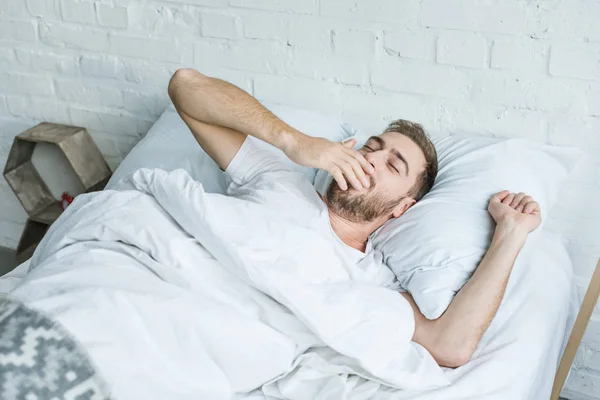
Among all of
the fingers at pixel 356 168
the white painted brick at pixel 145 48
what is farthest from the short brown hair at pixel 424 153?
the white painted brick at pixel 145 48

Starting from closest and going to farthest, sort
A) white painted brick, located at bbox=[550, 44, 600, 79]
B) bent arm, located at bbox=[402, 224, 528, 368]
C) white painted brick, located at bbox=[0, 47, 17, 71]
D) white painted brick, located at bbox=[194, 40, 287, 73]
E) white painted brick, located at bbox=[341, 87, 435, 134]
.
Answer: bent arm, located at bbox=[402, 224, 528, 368] → white painted brick, located at bbox=[550, 44, 600, 79] → white painted brick, located at bbox=[341, 87, 435, 134] → white painted brick, located at bbox=[194, 40, 287, 73] → white painted brick, located at bbox=[0, 47, 17, 71]

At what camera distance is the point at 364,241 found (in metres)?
1.83

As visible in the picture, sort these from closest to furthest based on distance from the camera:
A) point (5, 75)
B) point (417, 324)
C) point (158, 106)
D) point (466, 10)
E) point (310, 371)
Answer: point (310, 371)
point (417, 324)
point (466, 10)
point (158, 106)
point (5, 75)

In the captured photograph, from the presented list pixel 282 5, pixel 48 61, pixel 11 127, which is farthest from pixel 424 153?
pixel 11 127

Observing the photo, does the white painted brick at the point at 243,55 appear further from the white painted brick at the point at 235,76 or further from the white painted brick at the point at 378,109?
the white painted brick at the point at 378,109

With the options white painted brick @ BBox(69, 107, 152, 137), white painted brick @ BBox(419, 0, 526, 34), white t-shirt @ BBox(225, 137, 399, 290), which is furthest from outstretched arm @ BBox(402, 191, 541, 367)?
white painted brick @ BBox(69, 107, 152, 137)

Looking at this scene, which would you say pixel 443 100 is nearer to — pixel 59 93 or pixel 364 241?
pixel 364 241

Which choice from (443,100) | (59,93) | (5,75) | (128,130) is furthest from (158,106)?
(443,100)

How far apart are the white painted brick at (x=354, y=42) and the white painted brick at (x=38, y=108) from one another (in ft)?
3.51

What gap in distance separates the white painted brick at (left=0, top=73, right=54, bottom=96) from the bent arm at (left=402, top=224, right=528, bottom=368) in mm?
1603

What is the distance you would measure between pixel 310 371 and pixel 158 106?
4.15ft

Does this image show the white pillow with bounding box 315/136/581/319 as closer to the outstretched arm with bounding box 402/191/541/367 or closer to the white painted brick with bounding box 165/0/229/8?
the outstretched arm with bounding box 402/191/541/367

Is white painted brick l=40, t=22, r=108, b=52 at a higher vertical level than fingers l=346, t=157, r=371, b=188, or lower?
higher

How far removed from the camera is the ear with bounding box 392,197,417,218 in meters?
1.81
